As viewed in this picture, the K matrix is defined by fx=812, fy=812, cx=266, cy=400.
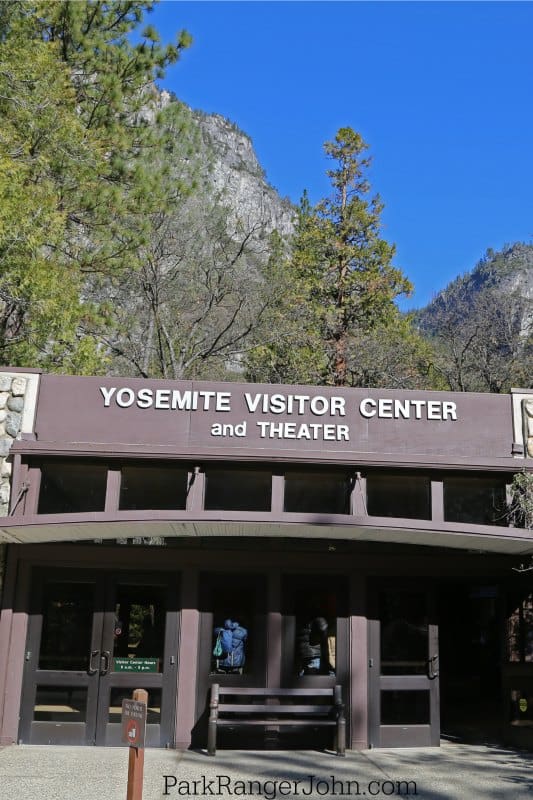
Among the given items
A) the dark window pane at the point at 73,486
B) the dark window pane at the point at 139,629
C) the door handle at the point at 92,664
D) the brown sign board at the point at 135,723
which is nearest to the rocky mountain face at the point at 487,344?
the dark window pane at the point at 139,629

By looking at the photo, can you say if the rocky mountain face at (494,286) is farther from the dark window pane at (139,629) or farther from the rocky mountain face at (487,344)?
the dark window pane at (139,629)

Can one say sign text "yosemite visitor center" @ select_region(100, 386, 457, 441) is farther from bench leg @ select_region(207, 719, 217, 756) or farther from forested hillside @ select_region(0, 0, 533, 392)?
forested hillside @ select_region(0, 0, 533, 392)

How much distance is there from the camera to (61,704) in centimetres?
928

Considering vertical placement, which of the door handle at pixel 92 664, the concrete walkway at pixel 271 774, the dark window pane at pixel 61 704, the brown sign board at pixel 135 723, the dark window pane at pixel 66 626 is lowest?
the concrete walkway at pixel 271 774

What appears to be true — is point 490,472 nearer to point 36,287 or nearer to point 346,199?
point 36,287

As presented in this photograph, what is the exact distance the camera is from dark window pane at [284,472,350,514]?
949 centimetres

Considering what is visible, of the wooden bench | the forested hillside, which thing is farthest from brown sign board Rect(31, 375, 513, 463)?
the forested hillside

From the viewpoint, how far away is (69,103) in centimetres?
1733

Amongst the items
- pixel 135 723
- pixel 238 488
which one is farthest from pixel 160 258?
pixel 135 723

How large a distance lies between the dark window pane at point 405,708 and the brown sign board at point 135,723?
4708mm

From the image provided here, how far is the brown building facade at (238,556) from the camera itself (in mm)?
9242

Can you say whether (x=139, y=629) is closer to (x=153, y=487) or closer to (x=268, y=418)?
(x=153, y=487)

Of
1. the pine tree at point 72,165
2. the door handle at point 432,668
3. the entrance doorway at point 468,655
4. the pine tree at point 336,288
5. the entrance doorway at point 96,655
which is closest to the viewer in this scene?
the entrance doorway at point 96,655

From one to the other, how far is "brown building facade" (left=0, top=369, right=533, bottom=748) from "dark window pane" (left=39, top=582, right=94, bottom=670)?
22mm
